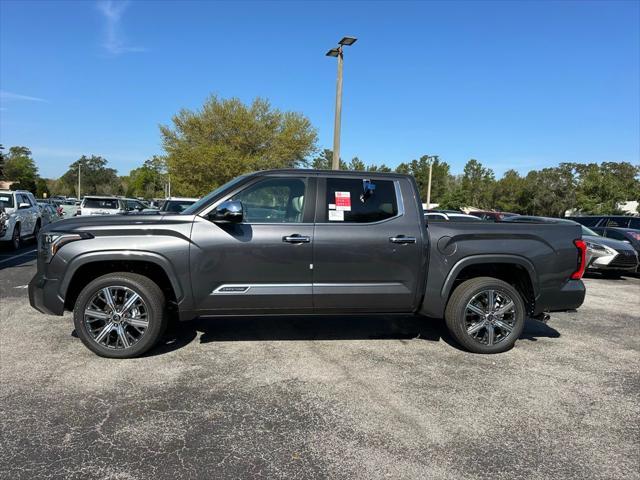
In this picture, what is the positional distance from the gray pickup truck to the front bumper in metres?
0.01

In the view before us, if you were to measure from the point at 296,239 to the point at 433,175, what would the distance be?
96.1m

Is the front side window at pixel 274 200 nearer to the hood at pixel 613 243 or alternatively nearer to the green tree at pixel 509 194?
the hood at pixel 613 243

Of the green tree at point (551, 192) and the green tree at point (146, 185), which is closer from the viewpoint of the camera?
the green tree at point (551, 192)

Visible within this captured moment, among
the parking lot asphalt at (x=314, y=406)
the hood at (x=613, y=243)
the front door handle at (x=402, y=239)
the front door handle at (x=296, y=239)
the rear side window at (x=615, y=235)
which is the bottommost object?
the parking lot asphalt at (x=314, y=406)

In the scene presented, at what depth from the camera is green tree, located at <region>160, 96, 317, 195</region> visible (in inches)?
1245

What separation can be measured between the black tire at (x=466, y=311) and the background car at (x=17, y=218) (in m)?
12.2

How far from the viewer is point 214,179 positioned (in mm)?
32000

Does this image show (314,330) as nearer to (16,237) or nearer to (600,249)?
(600,249)

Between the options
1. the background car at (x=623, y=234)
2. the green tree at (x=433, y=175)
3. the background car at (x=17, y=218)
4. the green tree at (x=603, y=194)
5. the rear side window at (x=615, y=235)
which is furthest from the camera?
the green tree at (x=433, y=175)

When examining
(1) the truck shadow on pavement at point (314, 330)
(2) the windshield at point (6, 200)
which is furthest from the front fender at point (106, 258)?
(2) the windshield at point (6, 200)

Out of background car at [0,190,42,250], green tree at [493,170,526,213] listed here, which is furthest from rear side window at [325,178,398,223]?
green tree at [493,170,526,213]

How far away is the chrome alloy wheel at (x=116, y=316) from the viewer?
14.9ft

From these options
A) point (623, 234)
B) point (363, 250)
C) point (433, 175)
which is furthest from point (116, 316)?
point (433, 175)

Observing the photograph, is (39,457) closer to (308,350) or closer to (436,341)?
(308,350)
